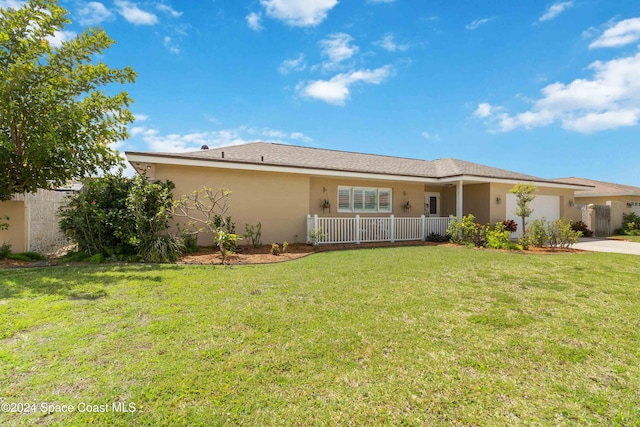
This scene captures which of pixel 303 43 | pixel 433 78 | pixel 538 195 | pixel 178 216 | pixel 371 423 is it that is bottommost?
pixel 371 423

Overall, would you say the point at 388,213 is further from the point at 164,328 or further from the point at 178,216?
the point at 164,328

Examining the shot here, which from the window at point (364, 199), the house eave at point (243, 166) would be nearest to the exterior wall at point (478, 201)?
the house eave at point (243, 166)

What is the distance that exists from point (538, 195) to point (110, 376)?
1941cm

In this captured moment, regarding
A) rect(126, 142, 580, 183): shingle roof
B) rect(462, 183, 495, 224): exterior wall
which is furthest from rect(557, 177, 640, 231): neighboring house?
rect(462, 183, 495, 224): exterior wall

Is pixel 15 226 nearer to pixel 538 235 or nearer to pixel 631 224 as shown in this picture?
pixel 538 235

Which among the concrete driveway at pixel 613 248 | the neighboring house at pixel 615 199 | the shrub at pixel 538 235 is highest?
the neighboring house at pixel 615 199

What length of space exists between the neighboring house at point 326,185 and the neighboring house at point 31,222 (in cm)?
315

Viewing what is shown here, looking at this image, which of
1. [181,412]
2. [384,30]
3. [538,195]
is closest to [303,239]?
[384,30]

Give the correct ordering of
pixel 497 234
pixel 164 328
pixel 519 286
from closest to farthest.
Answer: pixel 164 328, pixel 519 286, pixel 497 234

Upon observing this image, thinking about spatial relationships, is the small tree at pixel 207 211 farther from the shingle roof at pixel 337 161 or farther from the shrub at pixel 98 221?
the shrub at pixel 98 221

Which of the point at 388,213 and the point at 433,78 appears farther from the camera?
the point at 388,213

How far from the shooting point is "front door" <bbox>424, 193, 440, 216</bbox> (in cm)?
1608

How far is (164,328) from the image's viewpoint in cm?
353

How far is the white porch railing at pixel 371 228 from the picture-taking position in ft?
37.5
